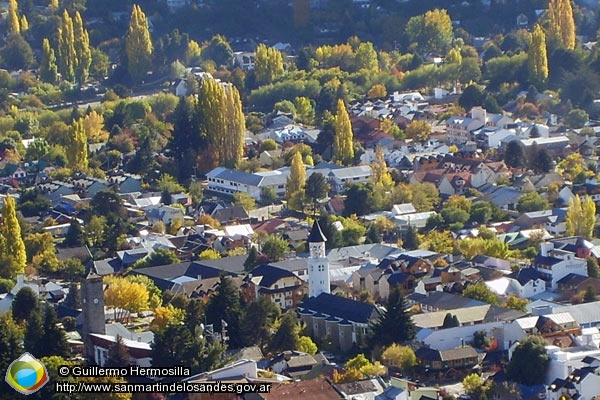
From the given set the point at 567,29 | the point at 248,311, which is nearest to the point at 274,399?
the point at 248,311

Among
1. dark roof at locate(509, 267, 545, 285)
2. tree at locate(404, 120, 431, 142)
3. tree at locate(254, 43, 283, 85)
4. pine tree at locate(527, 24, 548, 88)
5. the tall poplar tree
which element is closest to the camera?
dark roof at locate(509, 267, 545, 285)

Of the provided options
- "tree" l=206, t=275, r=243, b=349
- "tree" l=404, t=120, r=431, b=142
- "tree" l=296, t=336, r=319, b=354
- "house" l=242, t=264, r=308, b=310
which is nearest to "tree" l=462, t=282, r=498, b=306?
"house" l=242, t=264, r=308, b=310

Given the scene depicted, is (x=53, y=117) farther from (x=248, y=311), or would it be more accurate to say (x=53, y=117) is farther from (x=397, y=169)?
(x=248, y=311)

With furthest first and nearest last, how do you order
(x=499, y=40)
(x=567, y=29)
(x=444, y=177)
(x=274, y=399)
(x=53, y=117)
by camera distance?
1. (x=499, y=40)
2. (x=567, y=29)
3. (x=53, y=117)
4. (x=444, y=177)
5. (x=274, y=399)

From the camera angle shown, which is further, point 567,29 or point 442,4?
point 442,4

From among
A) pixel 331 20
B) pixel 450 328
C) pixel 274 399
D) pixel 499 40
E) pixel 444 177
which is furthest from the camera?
pixel 331 20

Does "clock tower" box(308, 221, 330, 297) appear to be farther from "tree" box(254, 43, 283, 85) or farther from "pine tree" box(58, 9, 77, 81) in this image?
"pine tree" box(58, 9, 77, 81)
